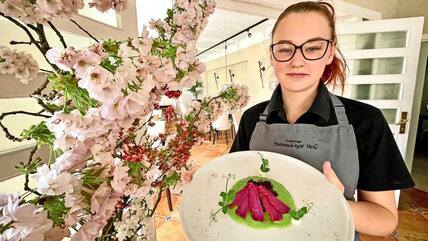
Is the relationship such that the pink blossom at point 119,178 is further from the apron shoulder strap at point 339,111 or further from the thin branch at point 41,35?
the apron shoulder strap at point 339,111

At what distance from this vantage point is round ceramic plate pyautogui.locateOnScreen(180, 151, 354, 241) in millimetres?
483

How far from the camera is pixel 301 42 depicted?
684 millimetres

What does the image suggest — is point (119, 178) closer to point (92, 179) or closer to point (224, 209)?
point (92, 179)

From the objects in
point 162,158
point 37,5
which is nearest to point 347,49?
point 162,158

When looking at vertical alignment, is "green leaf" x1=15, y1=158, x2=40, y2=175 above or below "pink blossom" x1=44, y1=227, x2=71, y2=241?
above

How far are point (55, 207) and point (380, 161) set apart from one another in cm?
79

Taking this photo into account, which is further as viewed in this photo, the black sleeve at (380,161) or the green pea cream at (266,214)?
the black sleeve at (380,161)

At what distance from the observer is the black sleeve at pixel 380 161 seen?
0.63 m

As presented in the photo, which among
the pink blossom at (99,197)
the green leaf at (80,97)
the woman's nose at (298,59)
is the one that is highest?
the woman's nose at (298,59)

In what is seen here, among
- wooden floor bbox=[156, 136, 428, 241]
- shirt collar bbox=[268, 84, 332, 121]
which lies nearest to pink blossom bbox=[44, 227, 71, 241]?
shirt collar bbox=[268, 84, 332, 121]

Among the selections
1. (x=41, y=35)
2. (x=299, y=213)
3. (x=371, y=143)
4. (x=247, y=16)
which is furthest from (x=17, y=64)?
(x=247, y=16)

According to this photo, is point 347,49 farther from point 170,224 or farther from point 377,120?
point 170,224

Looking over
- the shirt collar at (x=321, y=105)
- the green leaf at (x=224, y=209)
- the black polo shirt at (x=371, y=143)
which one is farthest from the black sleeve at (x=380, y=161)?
the green leaf at (x=224, y=209)

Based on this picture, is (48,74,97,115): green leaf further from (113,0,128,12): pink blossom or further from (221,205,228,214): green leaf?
(221,205,228,214): green leaf
